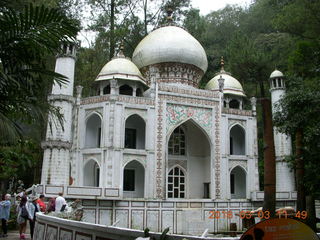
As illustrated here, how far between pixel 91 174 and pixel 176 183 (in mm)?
5108

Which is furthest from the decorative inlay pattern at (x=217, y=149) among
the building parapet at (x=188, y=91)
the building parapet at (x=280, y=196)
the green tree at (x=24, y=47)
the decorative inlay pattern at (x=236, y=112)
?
the green tree at (x=24, y=47)

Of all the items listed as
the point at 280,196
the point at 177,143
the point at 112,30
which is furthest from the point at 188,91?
the point at 112,30

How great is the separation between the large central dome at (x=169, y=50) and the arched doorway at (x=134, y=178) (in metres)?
7.03

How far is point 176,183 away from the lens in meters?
22.5

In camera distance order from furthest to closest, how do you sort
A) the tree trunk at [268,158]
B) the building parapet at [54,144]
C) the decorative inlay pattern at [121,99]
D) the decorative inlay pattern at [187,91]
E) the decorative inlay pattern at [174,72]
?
the decorative inlay pattern at [174,72] → the decorative inlay pattern at [187,91] → the decorative inlay pattern at [121,99] → the building parapet at [54,144] → the tree trunk at [268,158]

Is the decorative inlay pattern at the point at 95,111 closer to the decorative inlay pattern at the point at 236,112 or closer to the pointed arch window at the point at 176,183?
the pointed arch window at the point at 176,183

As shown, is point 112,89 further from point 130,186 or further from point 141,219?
point 141,219

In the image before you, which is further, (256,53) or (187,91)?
(256,53)

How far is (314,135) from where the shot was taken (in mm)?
12914

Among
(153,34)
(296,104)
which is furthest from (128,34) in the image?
(296,104)

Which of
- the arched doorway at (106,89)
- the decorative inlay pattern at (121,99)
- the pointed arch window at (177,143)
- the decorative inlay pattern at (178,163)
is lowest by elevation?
the decorative inlay pattern at (178,163)

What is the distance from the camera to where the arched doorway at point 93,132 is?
70.3 ft

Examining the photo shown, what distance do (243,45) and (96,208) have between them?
17150 mm

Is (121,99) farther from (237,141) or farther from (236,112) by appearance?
(237,141)
